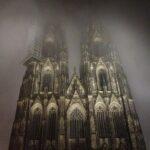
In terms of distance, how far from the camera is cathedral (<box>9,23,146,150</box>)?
19.6 m

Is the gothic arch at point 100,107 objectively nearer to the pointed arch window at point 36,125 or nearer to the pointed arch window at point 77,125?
the pointed arch window at point 77,125

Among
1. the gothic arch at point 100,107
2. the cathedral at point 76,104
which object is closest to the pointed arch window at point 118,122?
the cathedral at point 76,104

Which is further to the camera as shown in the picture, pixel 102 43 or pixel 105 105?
pixel 102 43

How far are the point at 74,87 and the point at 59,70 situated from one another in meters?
2.75

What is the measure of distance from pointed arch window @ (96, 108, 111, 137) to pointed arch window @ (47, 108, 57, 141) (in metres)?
3.92

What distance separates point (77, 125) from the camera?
2059cm

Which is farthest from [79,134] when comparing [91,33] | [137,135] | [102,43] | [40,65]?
[91,33]

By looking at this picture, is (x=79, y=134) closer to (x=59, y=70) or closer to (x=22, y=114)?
(x=22, y=114)

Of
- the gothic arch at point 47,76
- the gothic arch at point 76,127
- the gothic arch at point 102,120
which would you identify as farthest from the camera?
the gothic arch at point 47,76

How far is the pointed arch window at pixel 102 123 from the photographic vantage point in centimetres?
2005

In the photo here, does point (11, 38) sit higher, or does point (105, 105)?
point (11, 38)

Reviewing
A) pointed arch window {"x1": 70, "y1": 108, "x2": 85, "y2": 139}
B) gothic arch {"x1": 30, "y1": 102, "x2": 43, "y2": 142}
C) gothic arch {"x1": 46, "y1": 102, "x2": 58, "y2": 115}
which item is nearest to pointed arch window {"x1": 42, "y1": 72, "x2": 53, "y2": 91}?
gothic arch {"x1": 46, "y1": 102, "x2": 58, "y2": 115}

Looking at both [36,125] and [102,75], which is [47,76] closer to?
[36,125]

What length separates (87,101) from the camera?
22047 mm
